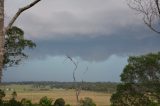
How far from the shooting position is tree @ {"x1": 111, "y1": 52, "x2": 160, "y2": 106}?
4688cm

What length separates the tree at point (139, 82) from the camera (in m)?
46.9

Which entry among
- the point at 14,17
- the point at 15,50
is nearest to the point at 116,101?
the point at 15,50

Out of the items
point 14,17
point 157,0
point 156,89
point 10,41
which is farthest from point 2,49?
point 156,89

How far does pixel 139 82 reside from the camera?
159 feet

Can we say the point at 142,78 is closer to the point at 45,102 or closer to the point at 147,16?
the point at 45,102

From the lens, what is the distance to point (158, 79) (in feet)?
155

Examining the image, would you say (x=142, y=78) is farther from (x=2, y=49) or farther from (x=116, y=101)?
(x=2, y=49)

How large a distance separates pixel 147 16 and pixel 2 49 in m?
5.64

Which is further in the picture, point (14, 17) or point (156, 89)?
point (156, 89)

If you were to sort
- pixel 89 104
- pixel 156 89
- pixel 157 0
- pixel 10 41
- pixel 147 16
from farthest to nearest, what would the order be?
pixel 89 104 < pixel 156 89 < pixel 10 41 < pixel 147 16 < pixel 157 0

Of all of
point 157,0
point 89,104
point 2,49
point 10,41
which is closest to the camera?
point 2,49

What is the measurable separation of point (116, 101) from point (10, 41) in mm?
13439

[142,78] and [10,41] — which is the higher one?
[10,41]

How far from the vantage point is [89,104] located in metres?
49.9
